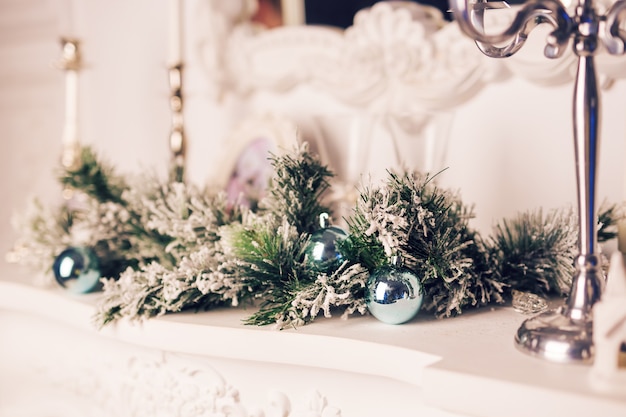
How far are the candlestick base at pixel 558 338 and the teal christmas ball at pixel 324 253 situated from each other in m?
0.21

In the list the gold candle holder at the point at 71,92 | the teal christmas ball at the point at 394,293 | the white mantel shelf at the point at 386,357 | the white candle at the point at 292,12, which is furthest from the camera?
the gold candle holder at the point at 71,92

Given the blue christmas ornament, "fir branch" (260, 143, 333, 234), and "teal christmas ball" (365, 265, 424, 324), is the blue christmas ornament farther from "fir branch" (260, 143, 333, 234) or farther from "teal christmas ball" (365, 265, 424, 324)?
"fir branch" (260, 143, 333, 234)

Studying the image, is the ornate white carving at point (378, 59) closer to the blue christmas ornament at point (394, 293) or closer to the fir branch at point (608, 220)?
the fir branch at point (608, 220)

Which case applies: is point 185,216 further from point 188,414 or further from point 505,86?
point 505,86

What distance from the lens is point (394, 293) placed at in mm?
689

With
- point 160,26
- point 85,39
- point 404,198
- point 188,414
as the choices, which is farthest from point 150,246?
point 85,39

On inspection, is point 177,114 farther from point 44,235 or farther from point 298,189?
point 298,189

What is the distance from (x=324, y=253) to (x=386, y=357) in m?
0.14

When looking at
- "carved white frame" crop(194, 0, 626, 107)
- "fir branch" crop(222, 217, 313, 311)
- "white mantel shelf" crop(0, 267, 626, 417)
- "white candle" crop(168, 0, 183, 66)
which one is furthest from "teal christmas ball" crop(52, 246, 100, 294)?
"white candle" crop(168, 0, 183, 66)

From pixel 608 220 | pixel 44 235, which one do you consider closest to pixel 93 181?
pixel 44 235

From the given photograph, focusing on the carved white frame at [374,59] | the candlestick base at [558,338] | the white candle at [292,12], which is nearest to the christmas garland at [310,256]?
the candlestick base at [558,338]

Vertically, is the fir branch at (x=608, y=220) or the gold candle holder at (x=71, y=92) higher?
the gold candle holder at (x=71, y=92)

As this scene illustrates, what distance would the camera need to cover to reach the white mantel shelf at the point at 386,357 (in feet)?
1.72

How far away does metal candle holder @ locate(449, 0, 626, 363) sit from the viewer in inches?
22.1
